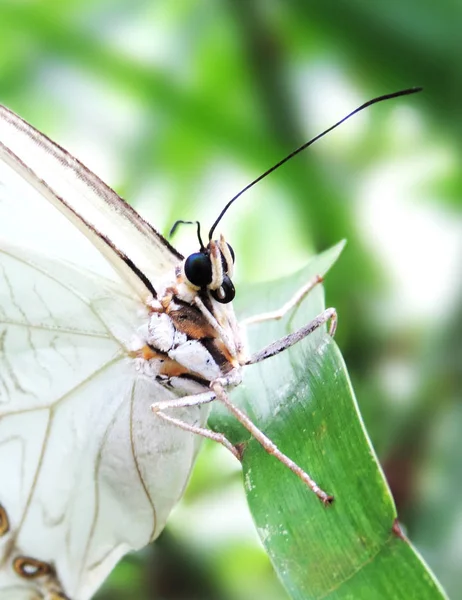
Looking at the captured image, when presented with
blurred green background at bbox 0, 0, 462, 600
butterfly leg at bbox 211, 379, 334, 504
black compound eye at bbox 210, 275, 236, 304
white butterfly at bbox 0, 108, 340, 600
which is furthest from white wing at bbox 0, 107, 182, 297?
blurred green background at bbox 0, 0, 462, 600

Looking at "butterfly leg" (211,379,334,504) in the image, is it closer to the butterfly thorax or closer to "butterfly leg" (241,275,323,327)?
the butterfly thorax

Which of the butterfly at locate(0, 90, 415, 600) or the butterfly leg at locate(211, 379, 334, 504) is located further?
the butterfly at locate(0, 90, 415, 600)

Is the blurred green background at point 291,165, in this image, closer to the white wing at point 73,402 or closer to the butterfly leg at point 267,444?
the white wing at point 73,402

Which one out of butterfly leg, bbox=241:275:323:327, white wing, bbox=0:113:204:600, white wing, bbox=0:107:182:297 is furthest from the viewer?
butterfly leg, bbox=241:275:323:327

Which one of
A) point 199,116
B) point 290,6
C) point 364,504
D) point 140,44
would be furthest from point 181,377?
point 140,44

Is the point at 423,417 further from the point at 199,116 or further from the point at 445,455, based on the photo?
the point at 199,116

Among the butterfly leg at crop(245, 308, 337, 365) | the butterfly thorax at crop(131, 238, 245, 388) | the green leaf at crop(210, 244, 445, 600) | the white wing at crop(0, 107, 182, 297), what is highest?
the white wing at crop(0, 107, 182, 297)
